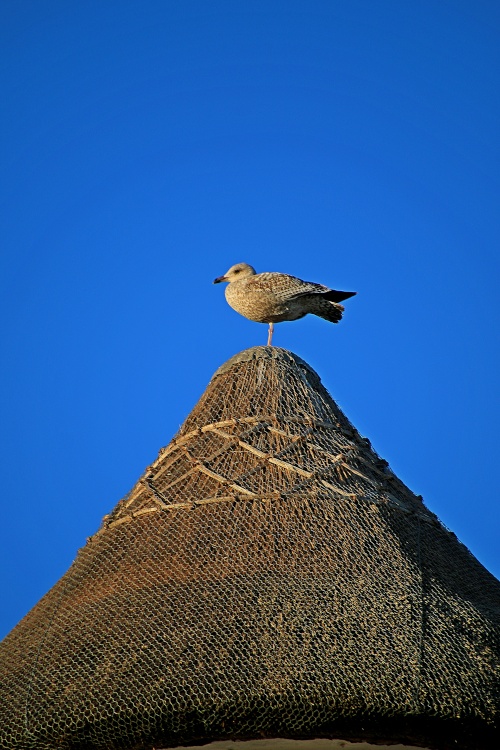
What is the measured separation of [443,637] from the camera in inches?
264

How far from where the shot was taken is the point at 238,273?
10.1 metres

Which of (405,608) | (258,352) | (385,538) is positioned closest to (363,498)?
(385,538)

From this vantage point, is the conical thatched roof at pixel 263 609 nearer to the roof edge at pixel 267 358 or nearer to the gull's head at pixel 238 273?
the roof edge at pixel 267 358

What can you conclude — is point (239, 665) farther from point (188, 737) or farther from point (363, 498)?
point (363, 498)

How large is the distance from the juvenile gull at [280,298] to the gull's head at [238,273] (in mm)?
263

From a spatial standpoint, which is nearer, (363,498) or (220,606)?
(220,606)

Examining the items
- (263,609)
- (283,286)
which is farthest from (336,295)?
(263,609)

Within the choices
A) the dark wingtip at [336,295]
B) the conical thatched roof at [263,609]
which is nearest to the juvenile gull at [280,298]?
the dark wingtip at [336,295]

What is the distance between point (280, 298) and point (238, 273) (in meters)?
0.87

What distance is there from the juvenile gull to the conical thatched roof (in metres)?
0.80

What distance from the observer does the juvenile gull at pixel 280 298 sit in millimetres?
9312

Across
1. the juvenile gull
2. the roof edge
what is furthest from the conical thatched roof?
the juvenile gull

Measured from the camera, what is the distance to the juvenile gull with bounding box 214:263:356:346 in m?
9.31

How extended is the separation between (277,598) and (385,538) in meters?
1.04
